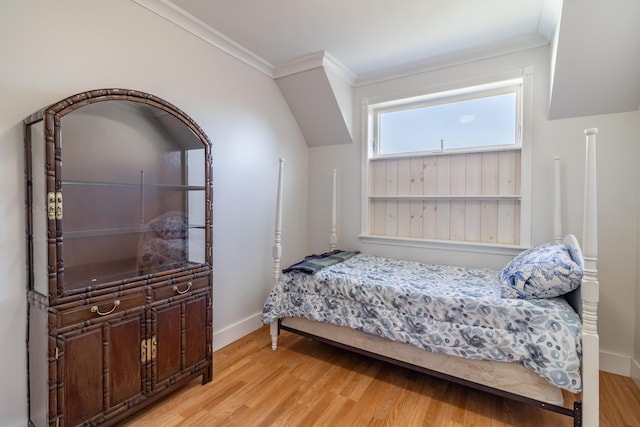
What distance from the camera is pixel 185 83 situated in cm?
225

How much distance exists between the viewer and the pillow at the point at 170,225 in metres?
1.97

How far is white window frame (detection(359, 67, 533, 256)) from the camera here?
2479 millimetres

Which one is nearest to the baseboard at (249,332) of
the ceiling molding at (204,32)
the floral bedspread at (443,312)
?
the floral bedspread at (443,312)

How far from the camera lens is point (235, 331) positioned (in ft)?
8.88

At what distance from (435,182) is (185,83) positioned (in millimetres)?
2289

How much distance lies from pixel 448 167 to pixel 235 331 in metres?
2.44

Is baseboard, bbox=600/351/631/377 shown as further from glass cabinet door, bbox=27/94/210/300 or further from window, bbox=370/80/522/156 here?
glass cabinet door, bbox=27/94/210/300

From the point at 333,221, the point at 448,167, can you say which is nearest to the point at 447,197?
the point at 448,167

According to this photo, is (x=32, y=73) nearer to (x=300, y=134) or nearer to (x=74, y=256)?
(x=74, y=256)

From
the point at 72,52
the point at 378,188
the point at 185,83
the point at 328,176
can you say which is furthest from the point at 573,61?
the point at 72,52

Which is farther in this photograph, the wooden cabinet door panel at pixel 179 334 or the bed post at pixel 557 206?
the bed post at pixel 557 206

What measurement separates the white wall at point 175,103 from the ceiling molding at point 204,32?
43mm

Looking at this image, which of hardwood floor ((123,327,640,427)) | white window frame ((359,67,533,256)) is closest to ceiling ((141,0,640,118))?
white window frame ((359,67,533,256))

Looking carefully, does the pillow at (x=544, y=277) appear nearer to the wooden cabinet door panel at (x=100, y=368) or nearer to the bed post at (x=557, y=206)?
the bed post at (x=557, y=206)
